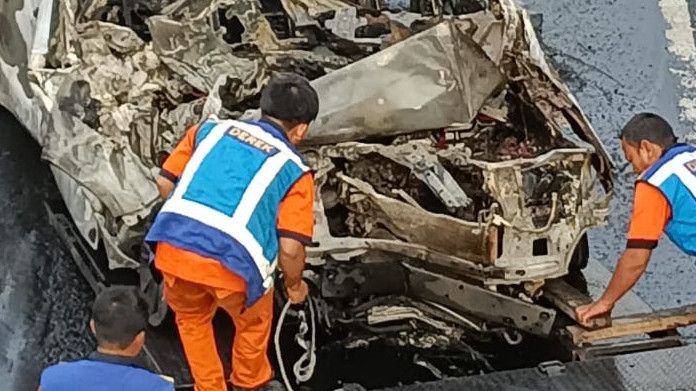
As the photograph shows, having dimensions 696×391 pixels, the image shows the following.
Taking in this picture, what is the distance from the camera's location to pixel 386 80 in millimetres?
7832

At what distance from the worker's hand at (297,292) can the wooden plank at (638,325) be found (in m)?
1.38

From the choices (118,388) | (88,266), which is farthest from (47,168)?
(118,388)

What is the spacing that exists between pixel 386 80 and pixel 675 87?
360 cm

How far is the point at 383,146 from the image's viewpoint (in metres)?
7.61

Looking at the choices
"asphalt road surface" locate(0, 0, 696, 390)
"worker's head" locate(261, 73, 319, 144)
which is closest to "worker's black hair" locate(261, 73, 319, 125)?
"worker's head" locate(261, 73, 319, 144)

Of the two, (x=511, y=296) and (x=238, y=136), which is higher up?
(x=238, y=136)

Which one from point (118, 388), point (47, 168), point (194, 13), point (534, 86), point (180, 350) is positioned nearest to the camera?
point (118, 388)

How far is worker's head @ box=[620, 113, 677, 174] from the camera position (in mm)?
7121

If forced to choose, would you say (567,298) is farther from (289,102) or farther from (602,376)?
(289,102)

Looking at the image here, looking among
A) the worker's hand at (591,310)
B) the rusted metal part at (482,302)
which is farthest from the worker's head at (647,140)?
the rusted metal part at (482,302)

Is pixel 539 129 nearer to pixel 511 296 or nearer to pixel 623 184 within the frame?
pixel 511 296

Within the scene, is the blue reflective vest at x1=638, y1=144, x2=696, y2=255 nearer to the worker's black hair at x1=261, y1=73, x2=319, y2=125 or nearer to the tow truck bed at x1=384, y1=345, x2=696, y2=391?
the tow truck bed at x1=384, y1=345, x2=696, y2=391

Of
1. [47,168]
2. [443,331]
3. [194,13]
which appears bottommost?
[47,168]

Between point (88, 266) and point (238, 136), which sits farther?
point (88, 266)
